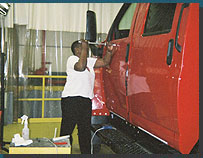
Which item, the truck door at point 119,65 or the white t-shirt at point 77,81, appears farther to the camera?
the white t-shirt at point 77,81

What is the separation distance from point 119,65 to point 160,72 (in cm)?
74

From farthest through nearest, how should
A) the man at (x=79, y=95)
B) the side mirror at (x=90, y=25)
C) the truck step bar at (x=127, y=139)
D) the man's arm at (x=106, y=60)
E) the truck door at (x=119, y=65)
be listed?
the man's arm at (x=106, y=60) < the man at (x=79, y=95) < the truck door at (x=119, y=65) < the side mirror at (x=90, y=25) < the truck step bar at (x=127, y=139)

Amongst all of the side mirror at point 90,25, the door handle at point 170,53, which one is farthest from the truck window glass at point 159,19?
the side mirror at point 90,25

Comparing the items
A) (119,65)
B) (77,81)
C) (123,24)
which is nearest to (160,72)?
(119,65)

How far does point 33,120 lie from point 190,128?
5.53 ft

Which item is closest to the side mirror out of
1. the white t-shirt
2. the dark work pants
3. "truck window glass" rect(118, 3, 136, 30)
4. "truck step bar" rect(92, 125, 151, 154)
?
the white t-shirt

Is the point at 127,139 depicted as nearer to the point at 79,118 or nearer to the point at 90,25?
the point at 79,118

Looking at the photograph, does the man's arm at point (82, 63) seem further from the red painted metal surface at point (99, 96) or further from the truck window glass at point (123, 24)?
the red painted metal surface at point (99, 96)

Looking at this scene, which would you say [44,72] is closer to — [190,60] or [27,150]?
[27,150]

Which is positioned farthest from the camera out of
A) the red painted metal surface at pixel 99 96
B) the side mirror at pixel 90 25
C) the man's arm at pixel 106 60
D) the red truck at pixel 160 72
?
the red painted metal surface at pixel 99 96

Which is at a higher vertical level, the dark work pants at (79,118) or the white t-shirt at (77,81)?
the white t-shirt at (77,81)

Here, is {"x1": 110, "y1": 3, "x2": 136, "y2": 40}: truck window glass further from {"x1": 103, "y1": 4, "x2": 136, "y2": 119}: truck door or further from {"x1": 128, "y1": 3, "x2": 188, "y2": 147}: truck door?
{"x1": 128, "y1": 3, "x2": 188, "y2": 147}: truck door

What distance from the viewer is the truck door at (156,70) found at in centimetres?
154

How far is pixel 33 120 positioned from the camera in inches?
107
